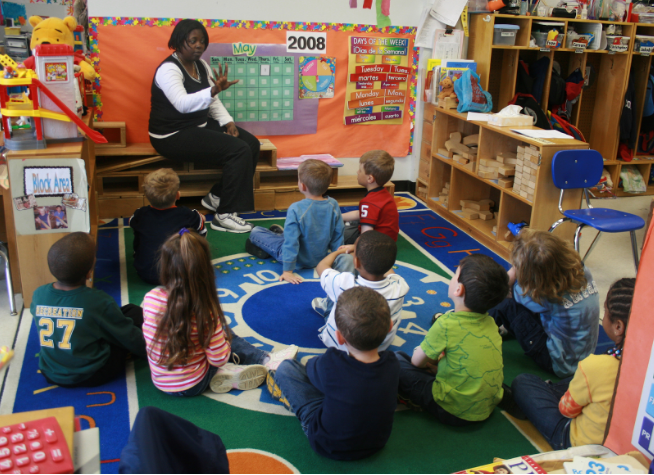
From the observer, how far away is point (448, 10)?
4.92 m

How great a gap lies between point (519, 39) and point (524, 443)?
12.7ft

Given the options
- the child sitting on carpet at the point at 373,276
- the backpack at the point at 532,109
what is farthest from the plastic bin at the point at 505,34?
the child sitting on carpet at the point at 373,276

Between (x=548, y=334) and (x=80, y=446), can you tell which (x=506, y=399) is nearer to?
(x=548, y=334)

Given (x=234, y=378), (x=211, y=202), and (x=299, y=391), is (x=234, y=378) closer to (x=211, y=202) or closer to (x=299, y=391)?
(x=299, y=391)

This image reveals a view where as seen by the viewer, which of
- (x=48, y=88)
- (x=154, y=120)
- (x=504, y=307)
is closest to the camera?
(x=504, y=307)

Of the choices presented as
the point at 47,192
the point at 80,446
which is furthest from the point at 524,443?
the point at 47,192

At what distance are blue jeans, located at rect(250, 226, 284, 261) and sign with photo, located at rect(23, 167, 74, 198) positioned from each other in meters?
1.22

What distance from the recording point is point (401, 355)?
2471mm

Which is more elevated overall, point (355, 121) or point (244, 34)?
point (244, 34)

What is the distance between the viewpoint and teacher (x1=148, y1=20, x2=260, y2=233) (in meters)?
4.22

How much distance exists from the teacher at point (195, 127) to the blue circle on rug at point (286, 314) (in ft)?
3.55

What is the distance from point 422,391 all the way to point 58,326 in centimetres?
144

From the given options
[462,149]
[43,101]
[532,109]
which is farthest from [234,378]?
[532,109]

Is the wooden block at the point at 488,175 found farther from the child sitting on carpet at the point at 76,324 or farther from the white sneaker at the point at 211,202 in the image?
the child sitting on carpet at the point at 76,324
